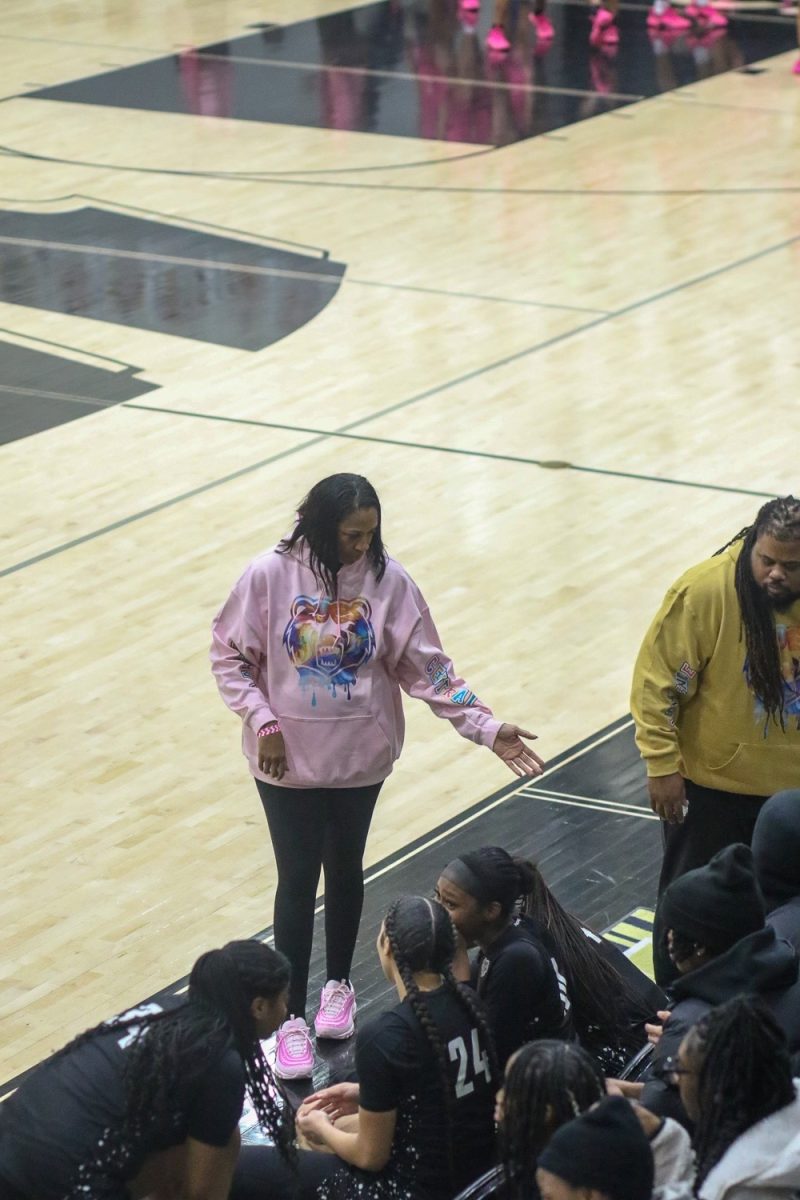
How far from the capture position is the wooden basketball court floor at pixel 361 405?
230 inches

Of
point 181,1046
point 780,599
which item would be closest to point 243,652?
point 780,599

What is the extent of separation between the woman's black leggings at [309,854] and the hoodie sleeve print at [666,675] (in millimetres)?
664

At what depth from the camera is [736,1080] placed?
3057 millimetres

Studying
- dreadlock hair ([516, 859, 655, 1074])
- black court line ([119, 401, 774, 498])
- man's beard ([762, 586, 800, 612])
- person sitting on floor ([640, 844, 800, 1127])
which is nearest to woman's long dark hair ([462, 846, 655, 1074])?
dreadlock hair ([516, 859, 655, 1074])

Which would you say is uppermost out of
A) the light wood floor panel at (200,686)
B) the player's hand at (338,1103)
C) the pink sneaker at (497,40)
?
the pink sneaker at (497,40)

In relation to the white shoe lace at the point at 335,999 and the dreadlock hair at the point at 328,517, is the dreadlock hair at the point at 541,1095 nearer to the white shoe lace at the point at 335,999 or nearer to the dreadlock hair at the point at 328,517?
the dreadlock hair at the point at 328,517

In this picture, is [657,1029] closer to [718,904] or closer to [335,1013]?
[718,904]

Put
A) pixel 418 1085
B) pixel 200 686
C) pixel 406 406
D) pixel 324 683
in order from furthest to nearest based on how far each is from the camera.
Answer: pixel 406 406 < pixel 200 686 < pixel 324 683 < pixel 418 1085

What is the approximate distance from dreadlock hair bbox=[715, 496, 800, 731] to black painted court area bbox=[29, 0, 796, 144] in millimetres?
9999

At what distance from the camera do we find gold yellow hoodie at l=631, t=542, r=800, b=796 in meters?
4.28

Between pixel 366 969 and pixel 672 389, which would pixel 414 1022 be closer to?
pixel 366 969

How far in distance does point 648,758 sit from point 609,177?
9.43 metres

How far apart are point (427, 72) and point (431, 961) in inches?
558

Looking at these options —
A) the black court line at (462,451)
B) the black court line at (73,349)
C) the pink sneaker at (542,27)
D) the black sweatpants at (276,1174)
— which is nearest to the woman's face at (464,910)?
the black sweatpants at (276,1174)
